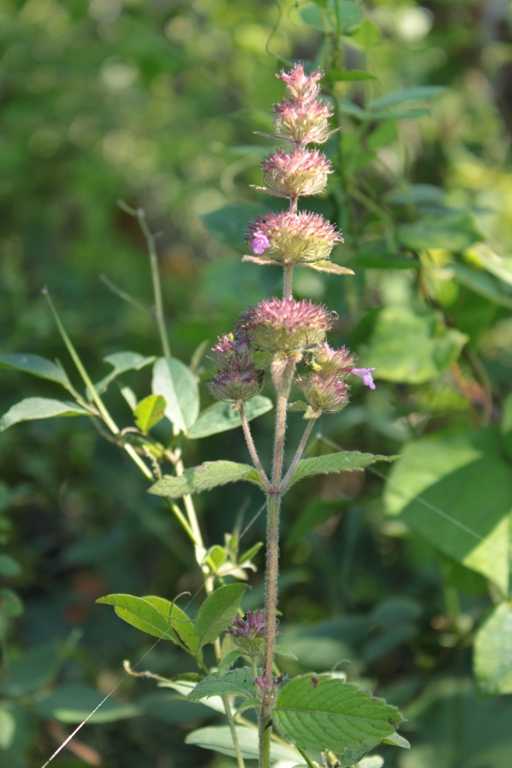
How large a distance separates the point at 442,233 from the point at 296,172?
1.37 ft

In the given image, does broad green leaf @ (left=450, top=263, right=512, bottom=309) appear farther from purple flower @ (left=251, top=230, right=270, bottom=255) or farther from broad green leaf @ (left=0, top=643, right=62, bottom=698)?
broad green leaf @ (left=0, top=643, right=62, bottom=698)

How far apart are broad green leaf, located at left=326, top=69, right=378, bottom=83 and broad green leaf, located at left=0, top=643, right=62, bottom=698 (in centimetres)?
59

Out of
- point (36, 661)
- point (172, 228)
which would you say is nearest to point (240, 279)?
point (36, 661)

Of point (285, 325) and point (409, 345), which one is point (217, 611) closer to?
point (285, 325)

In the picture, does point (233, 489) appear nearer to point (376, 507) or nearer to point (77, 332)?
point (376, 507)

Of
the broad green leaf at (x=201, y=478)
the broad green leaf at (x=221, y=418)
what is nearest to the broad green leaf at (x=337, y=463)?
the broad green leaf at (x=201, y=478)

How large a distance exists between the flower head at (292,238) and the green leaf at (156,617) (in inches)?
8.0

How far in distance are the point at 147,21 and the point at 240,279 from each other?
2.44ft

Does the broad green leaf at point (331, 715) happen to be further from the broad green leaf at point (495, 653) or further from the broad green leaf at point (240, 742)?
the broad green leaf at point (495, 653)

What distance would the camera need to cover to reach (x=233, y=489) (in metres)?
1.14

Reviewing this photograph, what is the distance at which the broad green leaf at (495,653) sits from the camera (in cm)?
61

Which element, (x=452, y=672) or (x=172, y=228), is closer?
(x=452, y=672)

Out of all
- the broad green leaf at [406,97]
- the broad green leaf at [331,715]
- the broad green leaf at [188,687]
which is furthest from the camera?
the broad green leaf at [406,97]

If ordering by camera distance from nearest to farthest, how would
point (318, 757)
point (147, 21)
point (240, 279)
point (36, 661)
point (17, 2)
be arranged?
point (318, 757), point (36, 661), point (240, 279), point (17, 2), point (147, 21)
